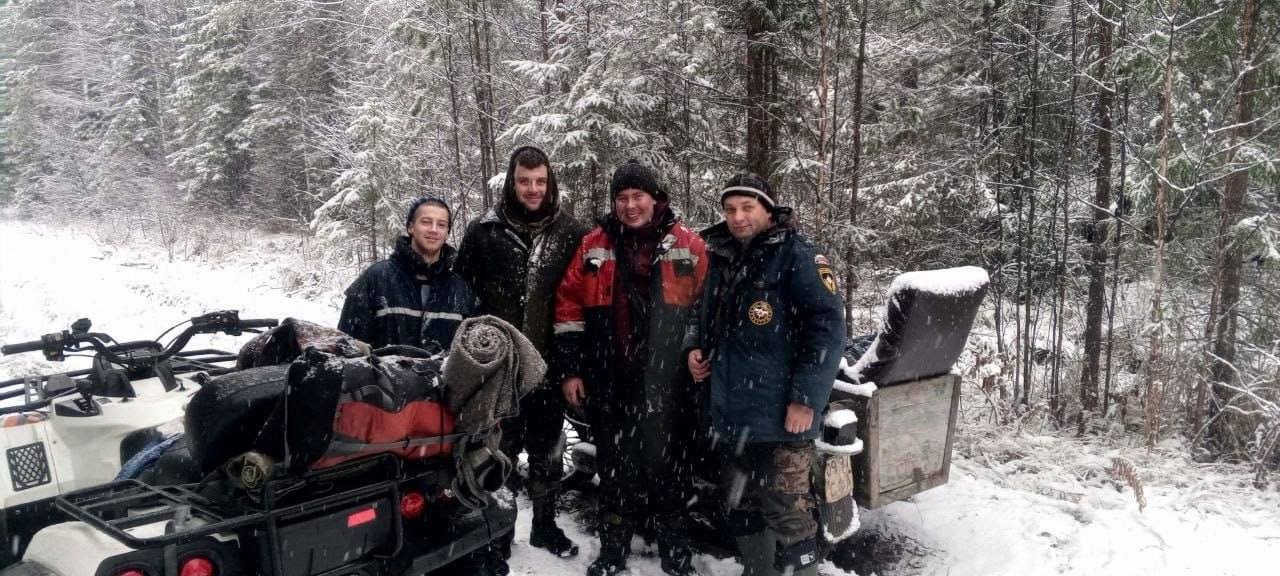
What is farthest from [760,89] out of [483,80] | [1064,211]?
[483,80]

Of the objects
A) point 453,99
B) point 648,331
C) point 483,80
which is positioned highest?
point 483,80

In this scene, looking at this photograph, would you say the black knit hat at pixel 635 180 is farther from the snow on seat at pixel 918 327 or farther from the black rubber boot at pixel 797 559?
the black rubber boot at pixel 797 559

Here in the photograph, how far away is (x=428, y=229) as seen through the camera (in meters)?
3.68

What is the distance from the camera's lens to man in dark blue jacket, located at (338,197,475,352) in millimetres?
3596

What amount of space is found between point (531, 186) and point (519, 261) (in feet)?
1.35

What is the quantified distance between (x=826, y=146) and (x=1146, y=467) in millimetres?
3886

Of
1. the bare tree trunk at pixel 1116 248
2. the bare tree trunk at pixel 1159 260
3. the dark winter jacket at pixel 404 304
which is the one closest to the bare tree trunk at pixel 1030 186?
the bare tree trunk at pixel 1116 248

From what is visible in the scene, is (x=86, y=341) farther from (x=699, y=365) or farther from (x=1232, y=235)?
(x=1232, y=235)

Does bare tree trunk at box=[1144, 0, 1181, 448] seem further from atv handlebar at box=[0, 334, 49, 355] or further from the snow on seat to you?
atv handlebar at box=[0, 334, 49, 355]

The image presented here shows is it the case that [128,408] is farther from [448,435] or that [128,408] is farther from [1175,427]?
[1175,427]

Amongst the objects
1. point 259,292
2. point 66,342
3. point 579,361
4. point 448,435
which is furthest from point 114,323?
point 448,435

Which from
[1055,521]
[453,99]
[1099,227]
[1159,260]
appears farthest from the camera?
[453,99]

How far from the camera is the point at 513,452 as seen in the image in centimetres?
404

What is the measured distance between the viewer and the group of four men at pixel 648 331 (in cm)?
335
